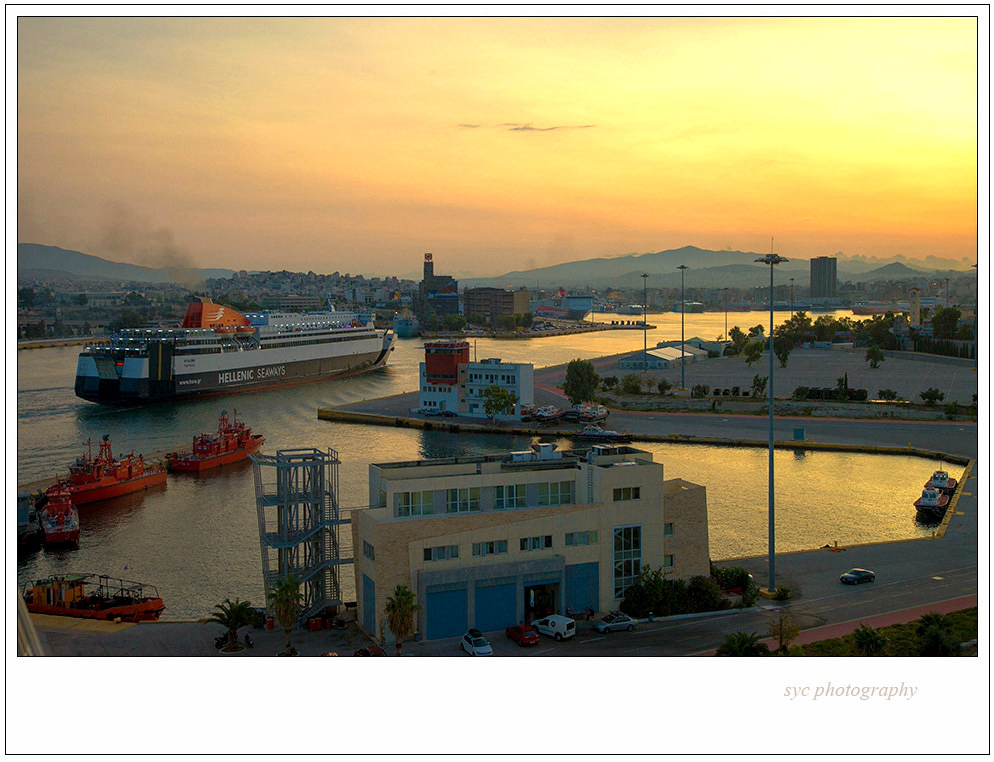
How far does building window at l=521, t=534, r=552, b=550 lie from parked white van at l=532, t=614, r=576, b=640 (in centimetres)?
57

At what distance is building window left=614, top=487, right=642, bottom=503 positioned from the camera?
669 cm

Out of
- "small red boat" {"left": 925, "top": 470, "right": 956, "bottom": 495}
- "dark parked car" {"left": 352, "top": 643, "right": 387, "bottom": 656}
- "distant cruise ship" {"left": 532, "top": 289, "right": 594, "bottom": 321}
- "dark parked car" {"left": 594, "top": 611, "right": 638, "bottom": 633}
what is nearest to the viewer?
"dark parked car" {"left": 352, "top": 643, "right": 387, "bottom": 656}

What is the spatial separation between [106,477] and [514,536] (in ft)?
27.8

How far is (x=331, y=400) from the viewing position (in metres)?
24.0

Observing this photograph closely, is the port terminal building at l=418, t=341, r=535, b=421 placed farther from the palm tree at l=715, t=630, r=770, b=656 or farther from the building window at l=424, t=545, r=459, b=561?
the palm tree at l=715, t=630, r=770, b=656

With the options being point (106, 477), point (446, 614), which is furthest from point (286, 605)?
point (106, 477)

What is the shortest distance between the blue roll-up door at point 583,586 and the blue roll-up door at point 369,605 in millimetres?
1466

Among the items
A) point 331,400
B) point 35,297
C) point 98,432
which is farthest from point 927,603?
point 35,297

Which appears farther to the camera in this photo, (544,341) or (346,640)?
(544,341)

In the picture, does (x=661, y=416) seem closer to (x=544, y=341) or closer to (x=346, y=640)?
(x=346, y=640)

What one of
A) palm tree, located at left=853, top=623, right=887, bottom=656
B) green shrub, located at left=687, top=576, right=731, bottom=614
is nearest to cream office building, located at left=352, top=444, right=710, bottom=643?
green shrub, located at left=687, top=576, right=731, bottom=614

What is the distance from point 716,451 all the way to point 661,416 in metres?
3.54

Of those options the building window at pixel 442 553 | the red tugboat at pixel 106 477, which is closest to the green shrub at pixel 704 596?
the building window at pixel 442 553

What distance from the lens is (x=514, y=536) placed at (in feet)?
20.7
